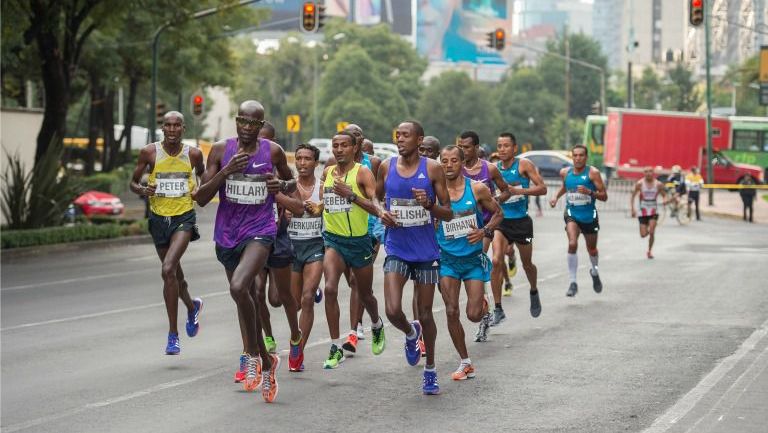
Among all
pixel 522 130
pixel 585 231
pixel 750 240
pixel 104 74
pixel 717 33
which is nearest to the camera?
pixel 585 231

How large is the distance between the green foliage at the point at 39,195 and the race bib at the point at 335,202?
1846 cm

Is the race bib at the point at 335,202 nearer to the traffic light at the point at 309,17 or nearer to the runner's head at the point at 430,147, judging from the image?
the runner's head at the point at 430,147

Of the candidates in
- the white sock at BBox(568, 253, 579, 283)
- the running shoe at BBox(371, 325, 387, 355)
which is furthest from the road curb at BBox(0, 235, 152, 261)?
the running shoe at BBox(371, 325, 387, 355)

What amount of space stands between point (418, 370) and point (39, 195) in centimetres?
1951

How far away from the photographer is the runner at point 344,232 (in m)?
11.5

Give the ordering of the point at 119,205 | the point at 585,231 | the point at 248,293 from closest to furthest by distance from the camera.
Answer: the point at 248,293, the point at 585,231, the point at 119,205

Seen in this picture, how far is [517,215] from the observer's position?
16031 mm

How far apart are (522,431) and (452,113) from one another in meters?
118

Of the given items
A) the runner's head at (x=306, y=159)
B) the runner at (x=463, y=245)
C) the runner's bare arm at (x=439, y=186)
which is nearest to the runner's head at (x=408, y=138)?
the runner's bare arm at (x=439, y=186)

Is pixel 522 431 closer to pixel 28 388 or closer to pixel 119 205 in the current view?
pixel 28 388

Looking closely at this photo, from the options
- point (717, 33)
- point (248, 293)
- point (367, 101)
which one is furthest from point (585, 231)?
point (717, 33)

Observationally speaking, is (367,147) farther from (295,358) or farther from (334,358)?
(295,358)

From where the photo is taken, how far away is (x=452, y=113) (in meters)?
127

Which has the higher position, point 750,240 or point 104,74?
point 104,74
